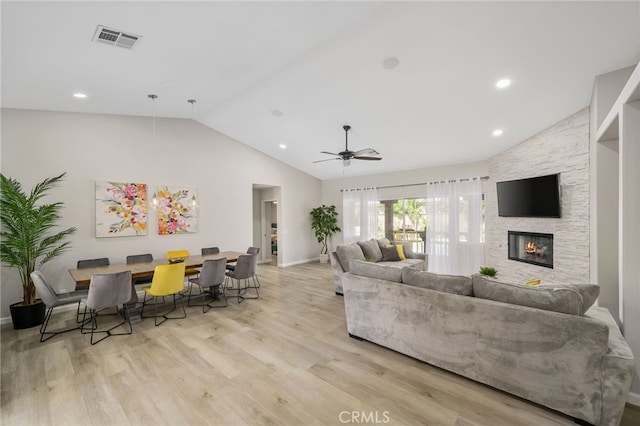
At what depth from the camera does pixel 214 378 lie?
8.34 feet

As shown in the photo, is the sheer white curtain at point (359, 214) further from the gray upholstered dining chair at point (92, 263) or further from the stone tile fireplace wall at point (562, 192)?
the gray upholstered dining chair at point (92, 263)

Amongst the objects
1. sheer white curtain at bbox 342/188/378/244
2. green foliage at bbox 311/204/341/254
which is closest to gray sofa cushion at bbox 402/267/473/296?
sheer white curtain at bbox 342/188/378/244

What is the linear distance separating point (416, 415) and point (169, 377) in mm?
2217

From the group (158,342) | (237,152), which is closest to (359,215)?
(237,152)

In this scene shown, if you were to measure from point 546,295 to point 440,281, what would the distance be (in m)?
0.80

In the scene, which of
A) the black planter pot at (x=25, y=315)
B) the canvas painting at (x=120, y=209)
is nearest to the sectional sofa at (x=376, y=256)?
the canvas painting at (x=120, y=209)

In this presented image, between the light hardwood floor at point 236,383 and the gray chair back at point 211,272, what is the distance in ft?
2.41

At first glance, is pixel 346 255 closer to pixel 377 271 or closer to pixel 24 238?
pixel 377 271

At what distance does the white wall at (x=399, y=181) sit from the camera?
6388mm

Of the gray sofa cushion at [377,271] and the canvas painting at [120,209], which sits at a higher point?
the canvas painting at [120,209]

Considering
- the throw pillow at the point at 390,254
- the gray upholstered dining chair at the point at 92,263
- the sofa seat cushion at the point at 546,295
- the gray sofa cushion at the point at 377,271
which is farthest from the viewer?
the throw pillow at the point at 390,254

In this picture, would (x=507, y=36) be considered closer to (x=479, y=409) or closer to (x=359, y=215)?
(x=479, y=409)

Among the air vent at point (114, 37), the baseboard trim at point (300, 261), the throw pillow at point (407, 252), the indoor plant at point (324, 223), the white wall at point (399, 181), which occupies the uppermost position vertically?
the air vent at point (114, 37)

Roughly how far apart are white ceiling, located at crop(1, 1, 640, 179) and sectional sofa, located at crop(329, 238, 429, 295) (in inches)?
94.6
